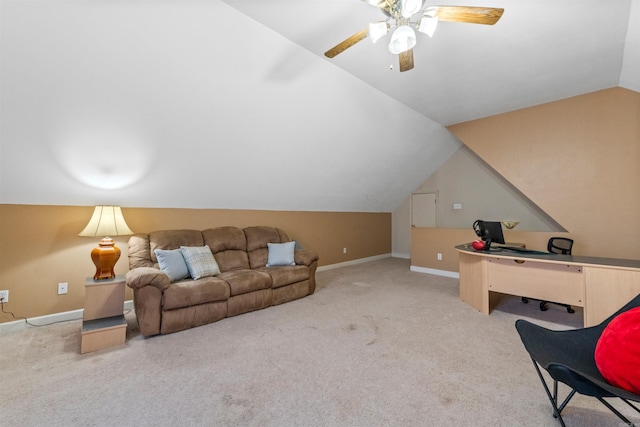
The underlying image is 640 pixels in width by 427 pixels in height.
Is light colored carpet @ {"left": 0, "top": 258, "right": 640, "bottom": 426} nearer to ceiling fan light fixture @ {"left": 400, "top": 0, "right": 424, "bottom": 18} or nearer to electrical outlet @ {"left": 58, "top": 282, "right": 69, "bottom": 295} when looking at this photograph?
electrical outlet @ {"left": 58, "top": 282, "right": 69, "bottom": 295}

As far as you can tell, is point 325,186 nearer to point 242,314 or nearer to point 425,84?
point 425,84

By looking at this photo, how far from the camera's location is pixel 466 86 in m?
3.55

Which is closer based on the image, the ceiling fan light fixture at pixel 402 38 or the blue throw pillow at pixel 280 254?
the ceiling fan light fixture at pixel 402 38

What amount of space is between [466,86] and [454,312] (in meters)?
2.96

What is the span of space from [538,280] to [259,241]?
3621mm

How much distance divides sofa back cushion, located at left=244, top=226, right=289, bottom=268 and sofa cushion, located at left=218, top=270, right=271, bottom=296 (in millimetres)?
556

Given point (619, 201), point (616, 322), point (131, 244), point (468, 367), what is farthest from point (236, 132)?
point (619, 201)

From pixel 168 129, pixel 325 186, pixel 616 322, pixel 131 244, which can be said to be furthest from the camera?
pixel 325 186

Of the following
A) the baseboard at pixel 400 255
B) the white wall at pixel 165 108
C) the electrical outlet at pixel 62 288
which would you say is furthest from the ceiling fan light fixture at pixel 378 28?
the baseboard at pixel 400 255

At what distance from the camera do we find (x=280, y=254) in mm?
4082

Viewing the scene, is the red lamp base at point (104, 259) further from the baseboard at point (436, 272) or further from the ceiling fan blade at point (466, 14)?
the baseboard at point (436, 272)

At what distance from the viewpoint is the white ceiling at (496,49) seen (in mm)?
2219

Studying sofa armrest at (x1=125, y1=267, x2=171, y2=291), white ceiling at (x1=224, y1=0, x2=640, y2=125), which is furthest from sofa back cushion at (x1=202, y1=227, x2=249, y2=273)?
white ceiling at (x1=224, y1=0, x2=640, y2=125)

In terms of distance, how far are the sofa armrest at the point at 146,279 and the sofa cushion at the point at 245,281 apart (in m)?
0.68
